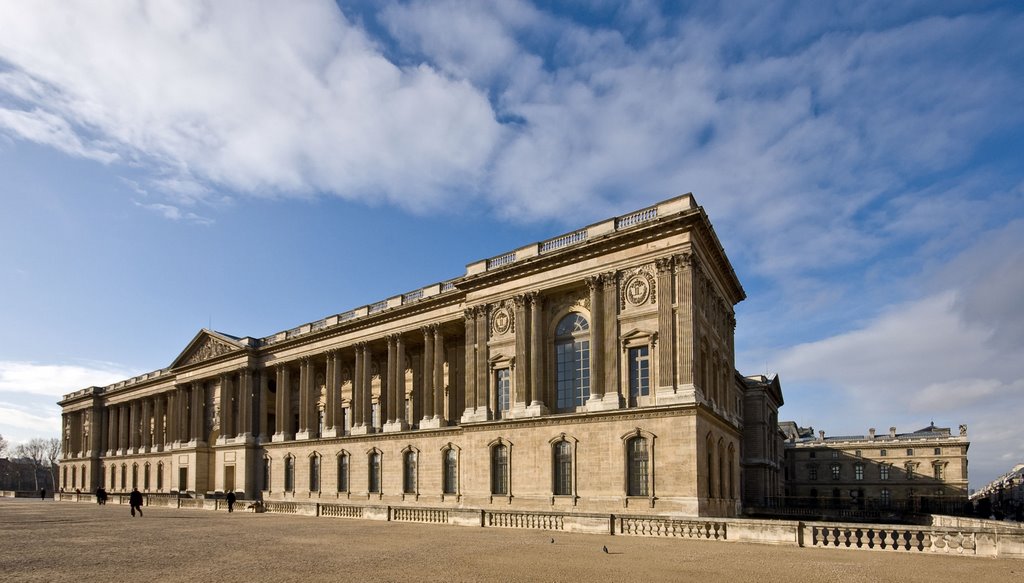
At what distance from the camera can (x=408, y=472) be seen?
154 ft

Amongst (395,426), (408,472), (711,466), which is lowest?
(408,472)

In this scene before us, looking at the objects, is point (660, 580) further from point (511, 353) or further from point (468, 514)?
point (511, 353)

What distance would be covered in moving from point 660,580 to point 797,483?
93417 millimetres

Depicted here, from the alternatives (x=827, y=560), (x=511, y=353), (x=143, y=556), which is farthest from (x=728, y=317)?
(x=143, y=556)

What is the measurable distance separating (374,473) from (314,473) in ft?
25.0

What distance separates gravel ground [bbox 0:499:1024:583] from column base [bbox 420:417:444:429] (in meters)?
18.4

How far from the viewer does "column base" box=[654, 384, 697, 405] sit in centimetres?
3095

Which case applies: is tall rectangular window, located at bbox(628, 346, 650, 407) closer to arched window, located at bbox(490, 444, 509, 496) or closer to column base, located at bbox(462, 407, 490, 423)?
arched window, located at bbox(490, 444, 509, 496)

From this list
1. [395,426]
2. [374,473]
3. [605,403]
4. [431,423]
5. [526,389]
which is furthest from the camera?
[374,473]

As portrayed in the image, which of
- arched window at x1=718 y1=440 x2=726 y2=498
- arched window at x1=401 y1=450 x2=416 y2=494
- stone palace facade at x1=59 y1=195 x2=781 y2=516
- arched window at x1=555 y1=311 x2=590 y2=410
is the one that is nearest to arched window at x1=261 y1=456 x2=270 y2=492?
stone palace facade at x1=59 y1=195 x2=781 y2=516

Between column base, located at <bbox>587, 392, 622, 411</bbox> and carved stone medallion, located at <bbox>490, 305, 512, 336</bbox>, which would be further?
carved stone medallion, located at <bbox>490, 305, 512, 336</bbox>

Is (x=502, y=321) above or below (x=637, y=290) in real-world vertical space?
below

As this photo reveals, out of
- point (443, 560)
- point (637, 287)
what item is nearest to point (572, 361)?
point (637, 287)

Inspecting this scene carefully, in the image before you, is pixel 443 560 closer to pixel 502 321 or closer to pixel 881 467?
pixel 502 321
